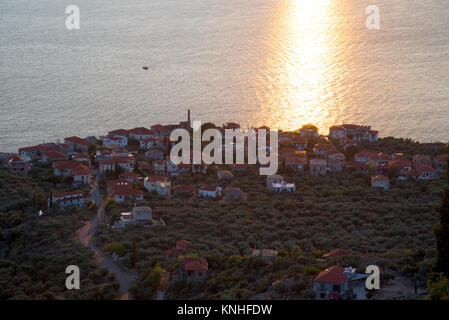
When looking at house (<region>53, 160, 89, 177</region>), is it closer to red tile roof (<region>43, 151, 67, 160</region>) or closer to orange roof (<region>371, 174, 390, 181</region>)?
red tile roof (<region>43, 151, 67, 160</region>)

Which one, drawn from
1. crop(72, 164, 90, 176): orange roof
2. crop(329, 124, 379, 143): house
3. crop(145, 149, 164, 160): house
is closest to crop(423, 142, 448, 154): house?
crop(329, 124, 379, 143): house

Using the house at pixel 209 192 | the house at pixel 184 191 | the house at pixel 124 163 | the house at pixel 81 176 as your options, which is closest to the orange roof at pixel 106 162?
the house at pixel 124 163

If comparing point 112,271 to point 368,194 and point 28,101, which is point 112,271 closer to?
point 368,194

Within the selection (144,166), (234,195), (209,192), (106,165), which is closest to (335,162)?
(234,195)

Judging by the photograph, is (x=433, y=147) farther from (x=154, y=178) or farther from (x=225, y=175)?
(x=154, y=178)

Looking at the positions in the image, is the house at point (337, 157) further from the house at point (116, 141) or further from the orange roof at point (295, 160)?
→ the house at point (116, 141)

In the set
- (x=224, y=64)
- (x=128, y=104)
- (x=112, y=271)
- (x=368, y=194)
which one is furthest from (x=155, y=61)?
(x=112, y=271)
